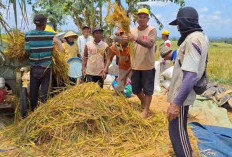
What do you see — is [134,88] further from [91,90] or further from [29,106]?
[29,106]

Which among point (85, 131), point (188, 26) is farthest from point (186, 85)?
point (85, 131)

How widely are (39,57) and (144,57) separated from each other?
165 cm

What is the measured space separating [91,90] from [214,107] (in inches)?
118

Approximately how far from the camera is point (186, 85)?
2.46m

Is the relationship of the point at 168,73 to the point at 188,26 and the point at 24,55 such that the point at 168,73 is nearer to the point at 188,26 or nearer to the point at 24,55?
the point at 24,55

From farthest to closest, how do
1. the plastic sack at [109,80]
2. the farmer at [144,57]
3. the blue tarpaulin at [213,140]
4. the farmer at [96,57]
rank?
the plastic sack at [109,80] → the farmer at [96,57] → the farmer at [144,57] → the blue tarpaulin at [213,140]

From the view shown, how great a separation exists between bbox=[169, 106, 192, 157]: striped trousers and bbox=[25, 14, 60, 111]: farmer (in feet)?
7.33

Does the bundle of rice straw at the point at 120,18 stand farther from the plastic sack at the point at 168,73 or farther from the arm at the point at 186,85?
the plastic sack at the point at 168,73

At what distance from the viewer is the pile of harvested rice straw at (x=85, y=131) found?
3324 millimetres

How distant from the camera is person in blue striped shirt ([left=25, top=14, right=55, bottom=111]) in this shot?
13.0 feet

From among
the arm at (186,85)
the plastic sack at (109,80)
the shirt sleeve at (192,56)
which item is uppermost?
the shirt sleeve at (192,56)

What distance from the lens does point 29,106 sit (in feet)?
14.3

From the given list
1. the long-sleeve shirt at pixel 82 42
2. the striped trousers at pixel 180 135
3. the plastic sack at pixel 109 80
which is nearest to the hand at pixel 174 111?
the striped trousers at pixel 180 135

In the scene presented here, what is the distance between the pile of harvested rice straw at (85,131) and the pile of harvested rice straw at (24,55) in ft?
1.94
